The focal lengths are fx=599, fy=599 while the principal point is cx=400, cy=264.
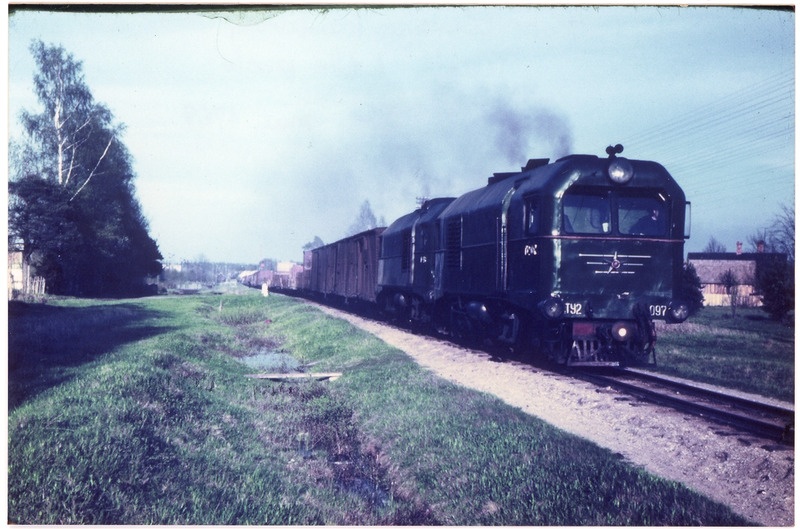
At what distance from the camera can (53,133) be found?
25.6 m

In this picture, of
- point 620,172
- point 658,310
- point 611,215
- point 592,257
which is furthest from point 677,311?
point 620,172

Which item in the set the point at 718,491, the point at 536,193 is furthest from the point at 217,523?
the point at 536,193

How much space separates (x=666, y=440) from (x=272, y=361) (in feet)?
41.3

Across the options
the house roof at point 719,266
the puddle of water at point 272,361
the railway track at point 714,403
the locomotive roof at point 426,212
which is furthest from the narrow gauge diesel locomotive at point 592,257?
the house roof at point 719,266

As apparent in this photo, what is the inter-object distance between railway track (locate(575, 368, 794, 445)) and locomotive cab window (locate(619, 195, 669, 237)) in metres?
2.70

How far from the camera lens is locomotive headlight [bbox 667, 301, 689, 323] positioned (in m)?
10.8

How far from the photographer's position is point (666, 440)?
725cm

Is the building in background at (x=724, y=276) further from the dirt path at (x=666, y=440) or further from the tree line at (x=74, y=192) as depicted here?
the tree line at (x=74, y=192)

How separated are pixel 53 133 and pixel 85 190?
4.48m

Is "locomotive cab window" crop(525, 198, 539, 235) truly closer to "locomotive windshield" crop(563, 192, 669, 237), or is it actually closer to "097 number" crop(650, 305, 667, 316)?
"locomotive windshield" crop(563, 192, 669, 237)

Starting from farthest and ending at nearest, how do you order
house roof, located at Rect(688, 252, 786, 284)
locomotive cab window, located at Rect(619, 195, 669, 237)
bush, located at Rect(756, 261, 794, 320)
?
house roof, located at Rect(688, 252, 786, 284) < bush, located at Rect(756, 261, 794, 320) < locomotive cab window, located at Rect(619, 195, 669, 237)

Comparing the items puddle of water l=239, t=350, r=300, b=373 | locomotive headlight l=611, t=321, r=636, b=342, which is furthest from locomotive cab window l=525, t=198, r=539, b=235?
puddle of water l=239, t=350, r=300, b=373

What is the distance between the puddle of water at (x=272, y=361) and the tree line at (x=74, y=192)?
6920 mm

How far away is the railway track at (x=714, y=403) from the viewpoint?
7485 millimetres
